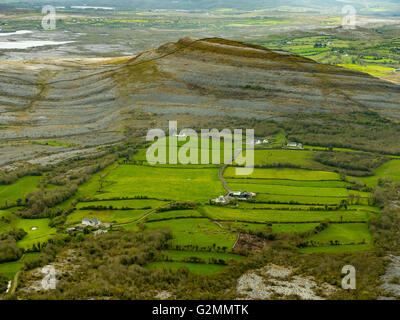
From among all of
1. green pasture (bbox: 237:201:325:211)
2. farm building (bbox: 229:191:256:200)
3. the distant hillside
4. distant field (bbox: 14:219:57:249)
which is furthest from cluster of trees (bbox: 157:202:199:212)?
the distant hillside

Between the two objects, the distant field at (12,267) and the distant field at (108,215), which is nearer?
the distant field at (12,267)

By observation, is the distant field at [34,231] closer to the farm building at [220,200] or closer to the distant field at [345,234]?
the farm building at [220,200]

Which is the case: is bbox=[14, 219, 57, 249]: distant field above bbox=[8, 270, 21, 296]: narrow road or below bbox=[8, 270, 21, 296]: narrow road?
above

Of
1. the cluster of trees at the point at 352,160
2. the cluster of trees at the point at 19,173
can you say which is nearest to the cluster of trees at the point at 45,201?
the cluster of trees at the point at 19,173

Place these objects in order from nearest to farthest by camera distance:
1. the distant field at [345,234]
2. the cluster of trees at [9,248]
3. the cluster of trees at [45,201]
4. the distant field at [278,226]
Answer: the cluster of trees at [9,248], the distant field at [345,234], the distant field at [278,226], the cluster of trees at [45,201]

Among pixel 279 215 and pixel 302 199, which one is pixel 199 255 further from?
pixel 302 199

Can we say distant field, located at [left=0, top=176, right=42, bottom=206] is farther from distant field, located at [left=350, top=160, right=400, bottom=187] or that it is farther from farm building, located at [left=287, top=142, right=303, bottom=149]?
distant field, located at [left=350, top=160, right=400, bottom=187]
